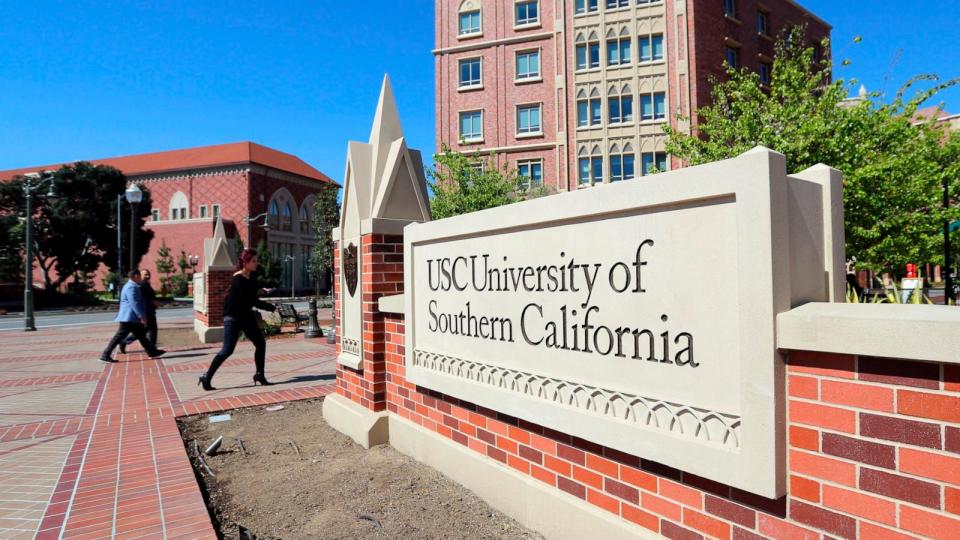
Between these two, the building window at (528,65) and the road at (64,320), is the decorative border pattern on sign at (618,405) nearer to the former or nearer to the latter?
the road at (64,320)

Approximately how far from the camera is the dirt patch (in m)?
3.16

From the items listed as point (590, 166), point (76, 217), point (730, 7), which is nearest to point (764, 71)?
point (730, 7)

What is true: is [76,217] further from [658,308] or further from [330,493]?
[658,308]

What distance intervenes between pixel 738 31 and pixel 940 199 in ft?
70.9

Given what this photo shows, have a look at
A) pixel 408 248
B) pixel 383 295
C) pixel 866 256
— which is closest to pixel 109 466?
pixel 383 295

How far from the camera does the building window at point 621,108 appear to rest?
3075cm

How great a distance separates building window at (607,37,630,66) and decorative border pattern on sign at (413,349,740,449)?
30873 millimetres

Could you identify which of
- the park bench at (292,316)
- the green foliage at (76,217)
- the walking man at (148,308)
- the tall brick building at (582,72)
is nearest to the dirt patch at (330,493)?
the walking man at (148,308)

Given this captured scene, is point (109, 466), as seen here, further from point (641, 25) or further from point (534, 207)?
point (641, 25)

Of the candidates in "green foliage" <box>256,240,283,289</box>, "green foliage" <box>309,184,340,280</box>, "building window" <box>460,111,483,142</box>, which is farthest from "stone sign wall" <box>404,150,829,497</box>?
"green foliage" <box>256,240,283,289</box>

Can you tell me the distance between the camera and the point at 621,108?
3084 cm

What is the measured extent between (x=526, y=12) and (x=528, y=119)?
21.9 ft

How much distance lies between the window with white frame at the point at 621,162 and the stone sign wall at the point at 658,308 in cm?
2896

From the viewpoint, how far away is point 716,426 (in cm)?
210
